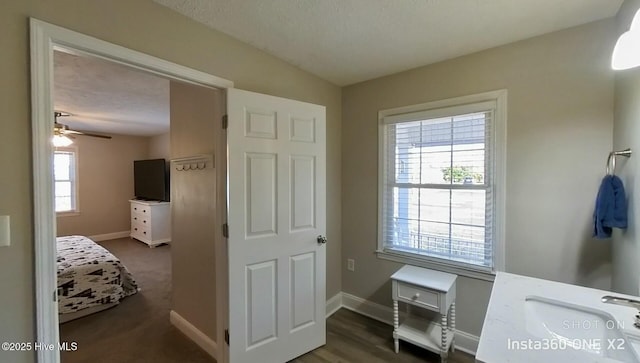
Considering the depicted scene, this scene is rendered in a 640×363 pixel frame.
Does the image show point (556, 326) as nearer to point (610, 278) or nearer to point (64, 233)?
point (610, 278)

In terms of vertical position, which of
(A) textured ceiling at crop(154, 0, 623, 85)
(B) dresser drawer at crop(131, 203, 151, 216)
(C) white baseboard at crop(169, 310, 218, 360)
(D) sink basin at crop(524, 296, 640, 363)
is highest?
(A) textured ceiling at crop(154, 0, 623, 85)

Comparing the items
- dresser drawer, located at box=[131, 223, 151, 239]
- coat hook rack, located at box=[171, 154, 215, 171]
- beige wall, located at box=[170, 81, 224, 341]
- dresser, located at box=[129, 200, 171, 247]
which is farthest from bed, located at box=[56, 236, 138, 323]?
dresser drawer, located at box=[131, 223, 151, 239]

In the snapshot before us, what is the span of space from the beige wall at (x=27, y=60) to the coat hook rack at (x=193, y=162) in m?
0.67

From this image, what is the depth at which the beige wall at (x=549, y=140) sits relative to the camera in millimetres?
1753

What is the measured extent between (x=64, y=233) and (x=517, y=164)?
7652 millimetres

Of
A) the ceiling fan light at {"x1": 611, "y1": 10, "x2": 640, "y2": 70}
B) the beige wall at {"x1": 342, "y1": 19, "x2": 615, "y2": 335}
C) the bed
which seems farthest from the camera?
the bed

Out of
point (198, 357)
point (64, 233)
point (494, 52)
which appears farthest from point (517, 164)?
point (64, 233)

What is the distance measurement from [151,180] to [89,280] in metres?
3.36

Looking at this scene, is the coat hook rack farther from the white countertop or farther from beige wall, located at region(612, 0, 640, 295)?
beige wall, located at region(612, 0, 640, 295)

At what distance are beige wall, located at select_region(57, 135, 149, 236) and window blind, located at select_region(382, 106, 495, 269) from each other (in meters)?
6.38

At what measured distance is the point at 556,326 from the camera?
1105mm

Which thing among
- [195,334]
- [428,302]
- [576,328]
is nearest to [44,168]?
[195,334]

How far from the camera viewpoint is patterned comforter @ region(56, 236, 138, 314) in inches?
113

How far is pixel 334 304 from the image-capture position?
2938 millimetres
